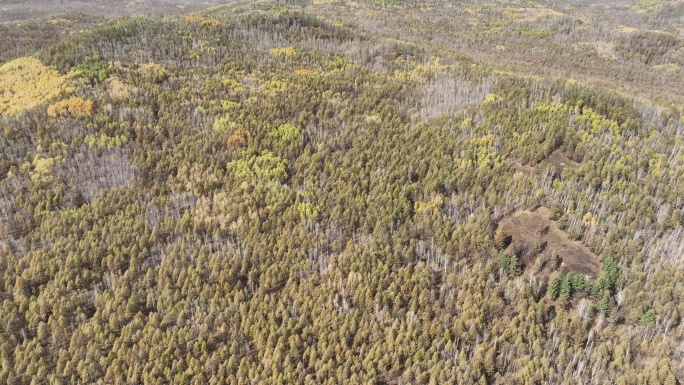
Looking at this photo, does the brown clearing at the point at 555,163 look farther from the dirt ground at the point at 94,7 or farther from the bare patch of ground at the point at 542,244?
the dirt ground at the point at 94,7

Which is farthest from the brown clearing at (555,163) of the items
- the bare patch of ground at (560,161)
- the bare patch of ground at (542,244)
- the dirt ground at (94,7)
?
the dirt ground at (94,7)

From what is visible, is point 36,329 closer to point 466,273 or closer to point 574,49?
point 466,273

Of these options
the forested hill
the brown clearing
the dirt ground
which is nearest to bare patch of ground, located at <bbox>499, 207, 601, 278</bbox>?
the forested hill

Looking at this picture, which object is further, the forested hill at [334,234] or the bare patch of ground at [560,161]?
the bare patch of ground at [560,161]

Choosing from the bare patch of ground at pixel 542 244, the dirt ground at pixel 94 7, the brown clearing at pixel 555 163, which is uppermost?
the dirt ground at pixel 94 7

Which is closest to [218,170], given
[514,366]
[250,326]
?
[250,326]
